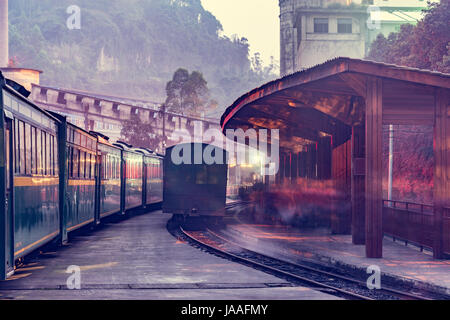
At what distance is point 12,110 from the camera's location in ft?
32.4

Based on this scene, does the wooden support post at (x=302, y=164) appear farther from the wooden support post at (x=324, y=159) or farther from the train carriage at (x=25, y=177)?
the train carriage at (x=25, y=177)

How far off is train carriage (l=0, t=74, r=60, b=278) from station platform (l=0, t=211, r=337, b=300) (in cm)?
66

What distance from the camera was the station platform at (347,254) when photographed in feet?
39.8

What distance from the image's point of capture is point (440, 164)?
15.0m

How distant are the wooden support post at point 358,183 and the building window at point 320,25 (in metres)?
60.4

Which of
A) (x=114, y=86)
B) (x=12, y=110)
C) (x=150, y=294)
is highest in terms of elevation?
(x=114, y=86)

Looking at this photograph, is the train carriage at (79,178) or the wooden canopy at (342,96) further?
the train carriage at (79,178)

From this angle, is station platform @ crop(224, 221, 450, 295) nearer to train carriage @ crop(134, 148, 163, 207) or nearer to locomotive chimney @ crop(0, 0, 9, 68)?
train carriage @ crop(134, 148, 163, 207)

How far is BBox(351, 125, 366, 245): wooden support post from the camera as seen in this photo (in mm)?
18094

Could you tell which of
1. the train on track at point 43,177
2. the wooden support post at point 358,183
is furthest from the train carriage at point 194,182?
the wooden support post at point 358,183

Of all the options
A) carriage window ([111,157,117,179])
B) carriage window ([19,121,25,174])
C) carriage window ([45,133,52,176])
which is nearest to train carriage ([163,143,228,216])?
carriage window ([111,157,117,179])
